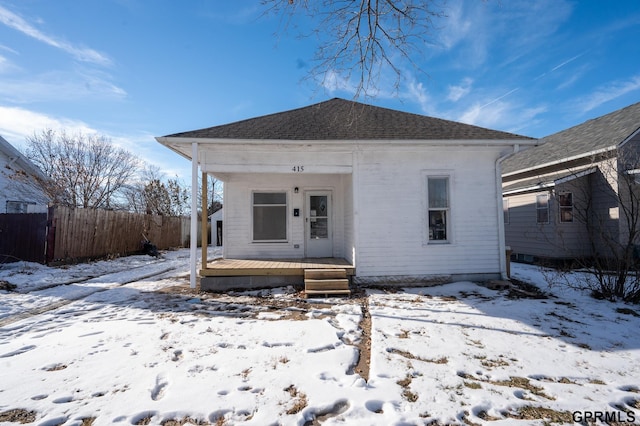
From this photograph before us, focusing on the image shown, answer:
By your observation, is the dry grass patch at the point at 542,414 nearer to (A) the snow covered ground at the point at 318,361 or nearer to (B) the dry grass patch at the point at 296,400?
(A) the snow covered ground at the point at 318,361

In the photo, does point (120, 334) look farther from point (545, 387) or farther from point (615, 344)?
point (615, 344)

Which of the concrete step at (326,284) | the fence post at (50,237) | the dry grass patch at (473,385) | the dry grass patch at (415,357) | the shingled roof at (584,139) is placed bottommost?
the dry grass patch at (473,385)

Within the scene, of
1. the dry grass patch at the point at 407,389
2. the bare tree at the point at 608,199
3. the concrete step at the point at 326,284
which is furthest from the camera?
the bare tree at the point at 608,199

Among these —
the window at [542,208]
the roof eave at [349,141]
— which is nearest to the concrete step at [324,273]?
the roof eave at [349,141]

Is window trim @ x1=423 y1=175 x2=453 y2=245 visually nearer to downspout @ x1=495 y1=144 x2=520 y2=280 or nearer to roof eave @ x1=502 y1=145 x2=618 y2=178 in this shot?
downspout @ x1=495 y1=144 x2=520 y2=280

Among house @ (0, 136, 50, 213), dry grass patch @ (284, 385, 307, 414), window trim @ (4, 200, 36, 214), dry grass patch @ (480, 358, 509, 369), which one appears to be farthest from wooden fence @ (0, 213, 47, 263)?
dry grass patch @ (480, 358, 509, 369)

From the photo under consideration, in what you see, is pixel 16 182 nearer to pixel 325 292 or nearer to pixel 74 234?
pixel 74 234

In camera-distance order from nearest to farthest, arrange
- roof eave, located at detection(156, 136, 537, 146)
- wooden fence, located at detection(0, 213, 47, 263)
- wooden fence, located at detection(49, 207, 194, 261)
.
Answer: roof eave, located at detection(156, 136, 537, 146) → wooden fence, located at detection(0, 213, 47, 263) → wooden fence, located at detection(49, 207, 194, 261)

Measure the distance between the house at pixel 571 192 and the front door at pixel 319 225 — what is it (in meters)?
6.63

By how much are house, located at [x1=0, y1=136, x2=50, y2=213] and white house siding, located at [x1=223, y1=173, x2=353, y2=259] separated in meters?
10.7

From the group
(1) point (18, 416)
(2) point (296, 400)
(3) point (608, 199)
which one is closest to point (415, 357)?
(2) point (296, 400)

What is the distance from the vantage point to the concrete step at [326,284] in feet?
20.8

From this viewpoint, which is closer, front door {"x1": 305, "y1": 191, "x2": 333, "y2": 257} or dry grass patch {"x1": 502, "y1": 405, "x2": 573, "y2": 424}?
dry grass patch {"x1": 502, "y1": 405, "x2": 573, "y2": 424}

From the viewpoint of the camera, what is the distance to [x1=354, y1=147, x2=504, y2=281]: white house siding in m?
7.06
